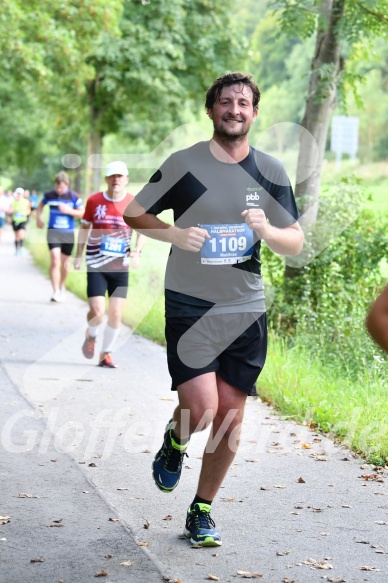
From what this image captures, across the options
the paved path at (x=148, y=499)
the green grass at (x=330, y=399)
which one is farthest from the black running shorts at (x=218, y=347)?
the green grass at (x=330, y=399)

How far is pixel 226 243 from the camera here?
4.88 metres

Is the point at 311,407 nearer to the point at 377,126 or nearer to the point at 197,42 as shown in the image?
the point at 197,42

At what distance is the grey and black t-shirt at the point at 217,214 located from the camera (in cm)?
488

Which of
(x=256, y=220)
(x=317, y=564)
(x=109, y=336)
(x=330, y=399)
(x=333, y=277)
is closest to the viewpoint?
(x=256, y=220)

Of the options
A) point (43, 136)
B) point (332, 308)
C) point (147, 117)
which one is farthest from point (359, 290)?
point (43, 136)

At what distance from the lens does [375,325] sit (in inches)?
99.9

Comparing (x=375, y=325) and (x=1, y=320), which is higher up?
(x=375, y=325)

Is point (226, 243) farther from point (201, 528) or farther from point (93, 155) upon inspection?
point (93, 155)

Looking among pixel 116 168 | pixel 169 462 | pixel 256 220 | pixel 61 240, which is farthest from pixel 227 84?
pixel 61 240

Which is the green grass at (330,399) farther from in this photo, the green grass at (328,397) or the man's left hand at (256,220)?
the man's left hand at (256,220)

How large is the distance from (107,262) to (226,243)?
624 centimetres

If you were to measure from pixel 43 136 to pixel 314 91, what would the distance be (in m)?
47.0

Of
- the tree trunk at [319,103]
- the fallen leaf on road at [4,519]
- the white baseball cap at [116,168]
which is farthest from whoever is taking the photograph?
the tree trunk at [319,103]

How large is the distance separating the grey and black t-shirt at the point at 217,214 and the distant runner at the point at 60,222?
39.0 ft
